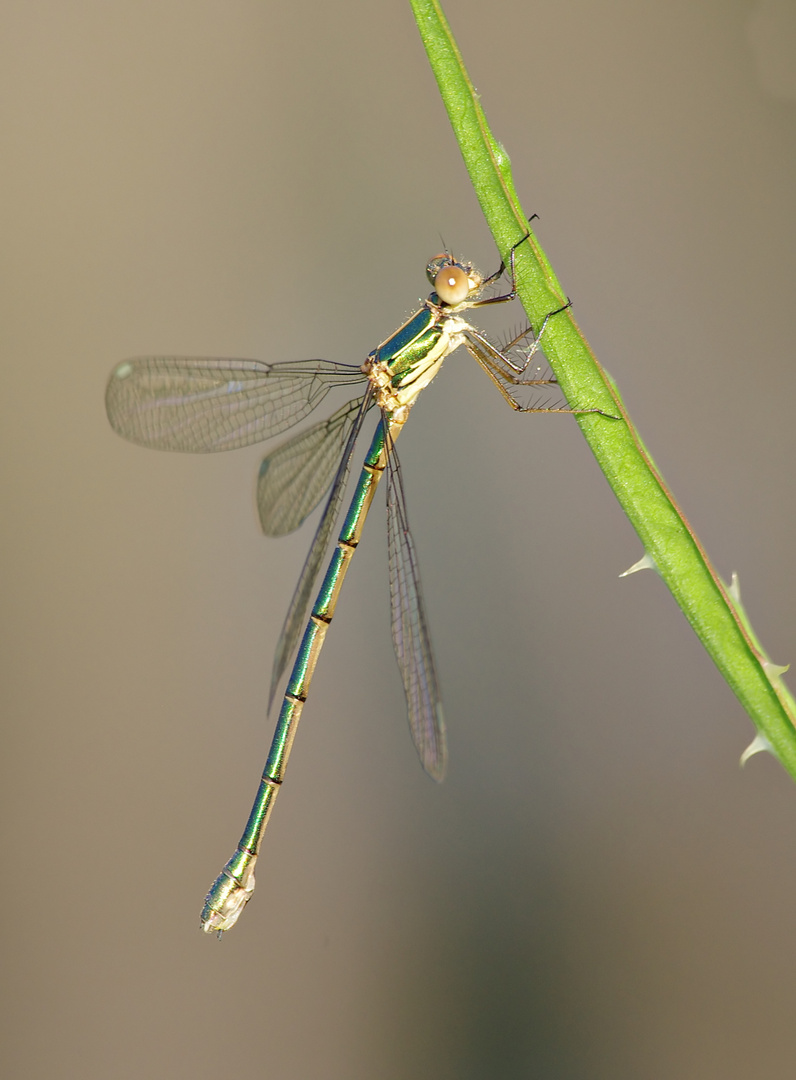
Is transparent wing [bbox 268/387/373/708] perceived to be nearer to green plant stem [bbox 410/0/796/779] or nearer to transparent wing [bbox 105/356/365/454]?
transparent wing [bbox 105/356/365/454]

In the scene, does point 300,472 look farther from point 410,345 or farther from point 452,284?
point 452,284

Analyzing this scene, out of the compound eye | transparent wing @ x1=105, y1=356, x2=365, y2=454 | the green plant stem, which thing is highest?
transparent wing @ x1=105, y1=356, x2=365, y2=454

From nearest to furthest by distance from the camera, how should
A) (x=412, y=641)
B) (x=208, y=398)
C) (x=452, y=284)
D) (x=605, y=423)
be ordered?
(x=605, y=423)
(x=452, y=284)
(x=412, y=641)
(x=208, y=398)

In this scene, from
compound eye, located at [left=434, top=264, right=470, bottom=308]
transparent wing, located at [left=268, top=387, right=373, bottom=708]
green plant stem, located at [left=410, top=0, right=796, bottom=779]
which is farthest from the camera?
transparent wing, located at [left=268, top=387, right=373, bottom=708]

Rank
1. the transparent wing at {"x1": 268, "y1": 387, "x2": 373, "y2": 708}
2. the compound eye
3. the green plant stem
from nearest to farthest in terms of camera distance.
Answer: the green plant stem, the compound eye, the transparent wing at {"x1": 268, "y1": 387, "x2": 373, "y2": 708}

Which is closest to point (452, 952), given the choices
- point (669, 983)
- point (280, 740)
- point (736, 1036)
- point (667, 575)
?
point (669, 983)

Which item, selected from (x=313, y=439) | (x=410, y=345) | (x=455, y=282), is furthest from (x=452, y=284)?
(x=313, y=439)

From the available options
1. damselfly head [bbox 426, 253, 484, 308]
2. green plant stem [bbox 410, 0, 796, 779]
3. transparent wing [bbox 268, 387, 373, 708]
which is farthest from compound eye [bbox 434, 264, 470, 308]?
green plant stem [bbox 410, 0, 796, 779]
